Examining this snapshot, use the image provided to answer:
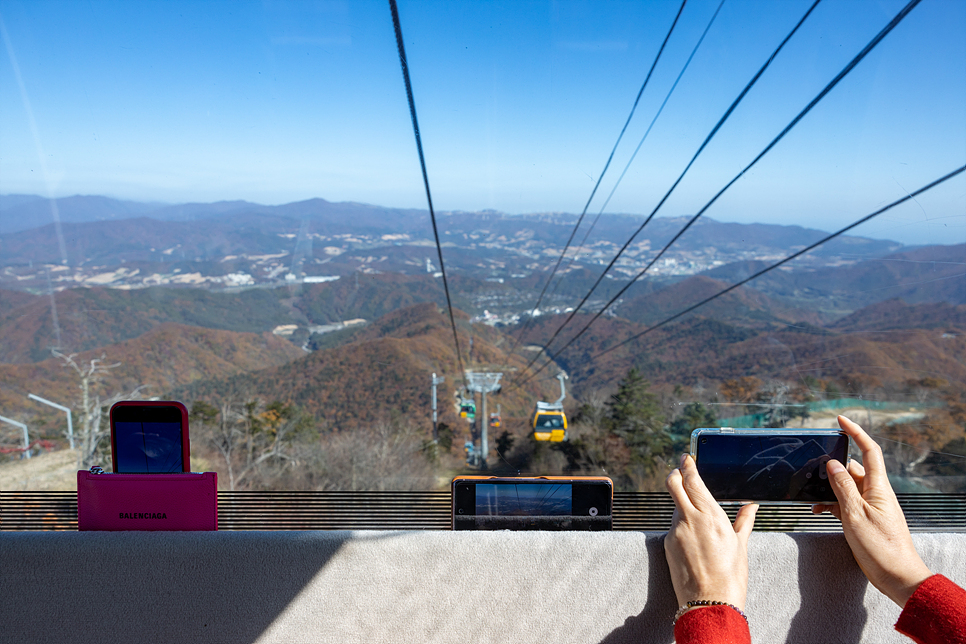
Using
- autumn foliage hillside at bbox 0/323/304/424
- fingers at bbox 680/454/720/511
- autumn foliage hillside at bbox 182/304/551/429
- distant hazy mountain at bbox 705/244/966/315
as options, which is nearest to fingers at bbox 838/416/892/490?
fingers at bbox 680/454/720/511

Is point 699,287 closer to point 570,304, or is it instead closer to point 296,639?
point 570,304

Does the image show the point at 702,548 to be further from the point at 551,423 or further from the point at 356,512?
the point at 551,423

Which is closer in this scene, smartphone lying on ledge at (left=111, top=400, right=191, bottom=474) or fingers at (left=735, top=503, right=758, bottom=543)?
fingers at (left=735, top=503, right=758, bottom=543)

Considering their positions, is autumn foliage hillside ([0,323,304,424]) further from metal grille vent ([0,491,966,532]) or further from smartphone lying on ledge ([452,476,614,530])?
smartphone lying on ledge ([452,476,614,530])

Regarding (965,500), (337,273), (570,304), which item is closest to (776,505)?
(965,500)

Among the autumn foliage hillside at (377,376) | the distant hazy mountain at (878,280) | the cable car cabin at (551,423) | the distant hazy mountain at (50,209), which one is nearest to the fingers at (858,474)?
the distant hazy mountain at (878,280)

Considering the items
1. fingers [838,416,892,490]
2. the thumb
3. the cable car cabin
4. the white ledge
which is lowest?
the cable car cabin

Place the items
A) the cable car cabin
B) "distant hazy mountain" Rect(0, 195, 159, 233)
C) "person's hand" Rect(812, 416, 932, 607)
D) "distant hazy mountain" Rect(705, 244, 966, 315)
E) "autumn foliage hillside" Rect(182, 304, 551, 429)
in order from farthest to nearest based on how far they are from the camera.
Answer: "autumn foliage hillside" Rect(182, 304, 551, 429) → the cable car cabin → "distant hazy mountain" Rect(0, 195, 159, 233) → "distant hazy mountain" Rect(705, 244, 966, 315) → "person's hand" Rect(812, 416, 932, 607)
